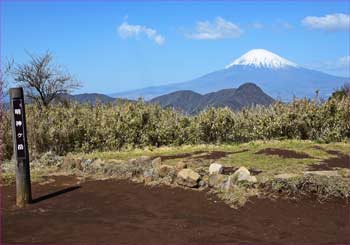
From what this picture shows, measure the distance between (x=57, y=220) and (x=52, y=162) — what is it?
4.52 meters

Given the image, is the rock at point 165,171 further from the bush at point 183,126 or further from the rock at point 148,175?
the bush at point 183,126

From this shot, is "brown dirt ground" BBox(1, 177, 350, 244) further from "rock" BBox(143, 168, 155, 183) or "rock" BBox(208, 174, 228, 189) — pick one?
"rock" BBox(143, 168, 155, 183)

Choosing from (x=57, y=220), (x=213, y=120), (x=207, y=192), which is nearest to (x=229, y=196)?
(x=207, y=192)

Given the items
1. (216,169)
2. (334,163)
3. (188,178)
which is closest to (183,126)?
(334,163)

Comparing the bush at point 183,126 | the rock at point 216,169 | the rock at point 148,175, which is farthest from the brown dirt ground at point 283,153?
the bush at point 183,126

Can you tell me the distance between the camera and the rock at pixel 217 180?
691 centimetres

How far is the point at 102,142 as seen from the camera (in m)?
12.7

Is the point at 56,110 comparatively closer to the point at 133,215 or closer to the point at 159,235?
the point at 133,215

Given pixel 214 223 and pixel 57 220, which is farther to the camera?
pixel 57 220

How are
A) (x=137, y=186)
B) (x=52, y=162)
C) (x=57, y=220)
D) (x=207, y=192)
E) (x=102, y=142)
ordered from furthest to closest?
(x=102, y=142)
(x=52, y=162)
(x=137, y=186)
(x=207, y=192)
(x=57, y=220)

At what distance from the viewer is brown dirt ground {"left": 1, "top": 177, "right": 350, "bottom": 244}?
4.97m

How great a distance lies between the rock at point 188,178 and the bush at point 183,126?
536 centimetres

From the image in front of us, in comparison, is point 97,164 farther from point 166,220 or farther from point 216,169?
point 166,220

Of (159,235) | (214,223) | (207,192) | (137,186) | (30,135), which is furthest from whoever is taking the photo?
(30,135)
